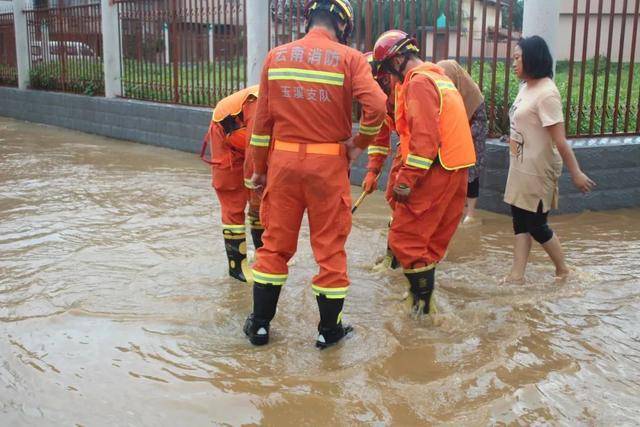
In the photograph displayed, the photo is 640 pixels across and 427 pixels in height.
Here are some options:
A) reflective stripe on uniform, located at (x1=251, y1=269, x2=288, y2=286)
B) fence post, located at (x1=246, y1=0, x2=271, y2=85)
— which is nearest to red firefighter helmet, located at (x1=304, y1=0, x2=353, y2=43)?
reflective stripe on uniform, located at (x1=251, y1=269, x2=288, y2=286)

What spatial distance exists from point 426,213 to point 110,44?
9.93 meters

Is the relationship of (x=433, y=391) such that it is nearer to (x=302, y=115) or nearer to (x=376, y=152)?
(x=302, y=115)

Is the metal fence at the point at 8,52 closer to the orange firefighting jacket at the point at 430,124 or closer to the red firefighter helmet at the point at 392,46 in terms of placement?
the red firefighter helmet at the point at 392,46

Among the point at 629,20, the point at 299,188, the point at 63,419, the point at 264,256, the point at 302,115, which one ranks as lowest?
the point at 63,419

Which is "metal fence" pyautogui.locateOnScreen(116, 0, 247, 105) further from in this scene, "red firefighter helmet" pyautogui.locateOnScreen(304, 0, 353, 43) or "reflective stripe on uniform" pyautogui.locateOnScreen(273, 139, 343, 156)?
"reflective stripe on uniform" pyautogui.locateOnScreen(273, 139, 343, 156)

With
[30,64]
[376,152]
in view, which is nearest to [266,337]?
[376,152]

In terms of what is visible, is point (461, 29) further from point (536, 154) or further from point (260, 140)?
point (260, 140)

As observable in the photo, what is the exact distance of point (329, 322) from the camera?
3.63 m

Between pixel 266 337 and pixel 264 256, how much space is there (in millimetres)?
434

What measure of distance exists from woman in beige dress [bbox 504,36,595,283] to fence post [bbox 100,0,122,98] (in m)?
9.36

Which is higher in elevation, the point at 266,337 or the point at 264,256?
the point at 264,256

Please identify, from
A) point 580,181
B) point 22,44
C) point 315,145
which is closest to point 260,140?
point 315,145

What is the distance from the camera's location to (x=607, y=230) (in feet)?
20.1

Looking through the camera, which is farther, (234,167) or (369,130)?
(234,167)
